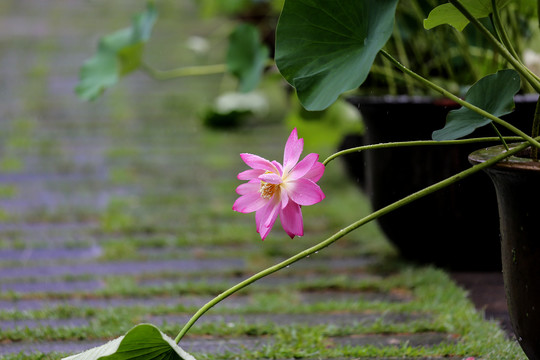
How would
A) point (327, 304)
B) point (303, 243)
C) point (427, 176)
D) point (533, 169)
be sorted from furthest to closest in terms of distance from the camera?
1. point (303, 243)
2. point (427, 176)
3. point (327, 304)
4. point (533, 169)

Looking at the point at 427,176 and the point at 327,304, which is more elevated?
the point at 427,176

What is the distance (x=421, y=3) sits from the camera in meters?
1.43

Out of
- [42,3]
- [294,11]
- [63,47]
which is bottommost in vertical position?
[294,11]

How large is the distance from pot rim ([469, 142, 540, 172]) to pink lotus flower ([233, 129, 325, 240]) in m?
0.19

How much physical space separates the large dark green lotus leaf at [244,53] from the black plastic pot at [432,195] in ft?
1.67

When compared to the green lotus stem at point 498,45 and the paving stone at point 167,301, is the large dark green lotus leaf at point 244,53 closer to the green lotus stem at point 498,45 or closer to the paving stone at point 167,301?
the paving stone at point 167,301

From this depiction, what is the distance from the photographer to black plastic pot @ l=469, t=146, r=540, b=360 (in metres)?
0.82

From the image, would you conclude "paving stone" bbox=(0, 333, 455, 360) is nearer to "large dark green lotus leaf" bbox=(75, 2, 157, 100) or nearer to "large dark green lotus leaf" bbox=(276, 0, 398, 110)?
"large dark green lotus leaf" bbox=(276, 0, 398, 110)

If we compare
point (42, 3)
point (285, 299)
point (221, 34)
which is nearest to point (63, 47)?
point (221, 34)

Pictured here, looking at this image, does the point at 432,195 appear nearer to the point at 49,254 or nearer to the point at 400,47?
the point at 400,47

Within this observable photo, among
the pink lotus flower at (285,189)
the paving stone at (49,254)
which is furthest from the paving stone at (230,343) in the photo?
the paving stone at (49,254)

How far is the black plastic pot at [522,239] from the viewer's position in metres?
0.82

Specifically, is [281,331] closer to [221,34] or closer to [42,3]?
[221,34]

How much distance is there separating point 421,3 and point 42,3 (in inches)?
222
